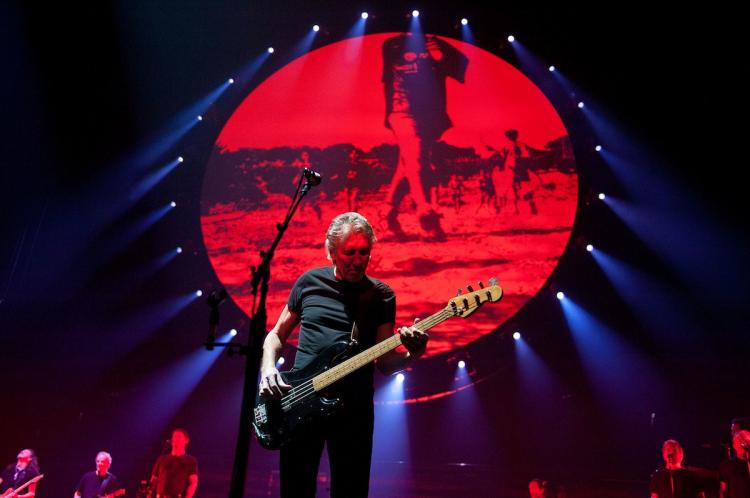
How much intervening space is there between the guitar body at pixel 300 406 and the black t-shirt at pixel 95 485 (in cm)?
442

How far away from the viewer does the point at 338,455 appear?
7.58 ft

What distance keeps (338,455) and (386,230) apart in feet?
13.0

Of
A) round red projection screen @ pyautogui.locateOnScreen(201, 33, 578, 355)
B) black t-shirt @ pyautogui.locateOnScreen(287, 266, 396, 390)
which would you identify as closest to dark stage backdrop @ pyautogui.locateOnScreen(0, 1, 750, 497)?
round red projection screen @ pyautogui.locateOnScreen(201, 33, 578, 355)

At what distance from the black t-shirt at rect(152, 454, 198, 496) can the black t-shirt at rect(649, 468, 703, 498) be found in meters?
4.42

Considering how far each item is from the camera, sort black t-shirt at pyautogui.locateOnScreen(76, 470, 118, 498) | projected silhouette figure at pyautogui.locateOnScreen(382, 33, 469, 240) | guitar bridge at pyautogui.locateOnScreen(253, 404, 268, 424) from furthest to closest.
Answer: projected silhouette figure at pyautogui.locateOnScreen(382, 33, 469, 240) → black t-shirt at pyautogui.locateOnScreen(76, 470, 118, 498) → guitar bridge at pyautogui.locateOnScreen(253, 404, 268, 424)

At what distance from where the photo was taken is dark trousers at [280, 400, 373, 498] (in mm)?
2295

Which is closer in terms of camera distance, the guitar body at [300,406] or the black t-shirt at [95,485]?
the guitar body at [300,406]

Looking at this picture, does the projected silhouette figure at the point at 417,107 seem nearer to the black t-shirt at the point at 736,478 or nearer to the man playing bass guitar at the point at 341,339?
the black t-shirt at the point at 736,478

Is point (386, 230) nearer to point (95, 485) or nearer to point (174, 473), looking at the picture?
point (174, 473)

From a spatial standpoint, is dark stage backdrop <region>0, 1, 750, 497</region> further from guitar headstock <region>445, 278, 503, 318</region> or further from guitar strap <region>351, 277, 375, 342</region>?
guitar strap <region>351, 277, 375, 342</region>

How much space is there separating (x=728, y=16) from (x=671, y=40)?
0.61 meters

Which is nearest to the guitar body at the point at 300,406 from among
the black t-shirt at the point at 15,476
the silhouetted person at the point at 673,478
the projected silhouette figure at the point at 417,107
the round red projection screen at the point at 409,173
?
the round red projection screen at the point at 409,173

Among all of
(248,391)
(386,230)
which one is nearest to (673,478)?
(386,230)

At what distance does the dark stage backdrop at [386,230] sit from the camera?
5980 mm
